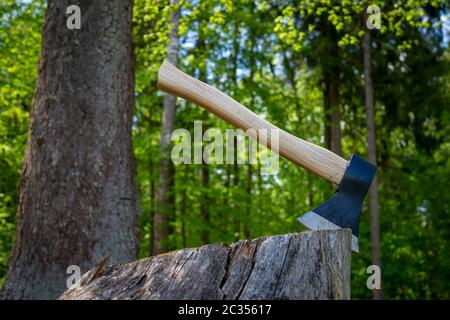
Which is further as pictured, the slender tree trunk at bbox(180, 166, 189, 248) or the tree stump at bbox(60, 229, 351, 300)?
the slender tree trunk at bbox(180, 166, 189, 248)

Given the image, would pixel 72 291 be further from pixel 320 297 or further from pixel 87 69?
pixel 87 69

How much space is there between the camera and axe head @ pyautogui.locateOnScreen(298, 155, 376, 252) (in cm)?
297

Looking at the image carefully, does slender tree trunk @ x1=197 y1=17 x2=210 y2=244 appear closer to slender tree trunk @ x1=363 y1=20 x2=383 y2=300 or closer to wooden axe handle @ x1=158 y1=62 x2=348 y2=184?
slender tree trunk @ x1=363 y1=20 x2=383 y2=300

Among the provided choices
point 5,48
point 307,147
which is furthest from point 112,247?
A: point 5,48

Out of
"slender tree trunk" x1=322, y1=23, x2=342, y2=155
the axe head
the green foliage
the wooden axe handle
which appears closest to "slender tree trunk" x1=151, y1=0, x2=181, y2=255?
the green foliage

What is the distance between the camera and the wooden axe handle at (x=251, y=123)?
3.12 meters

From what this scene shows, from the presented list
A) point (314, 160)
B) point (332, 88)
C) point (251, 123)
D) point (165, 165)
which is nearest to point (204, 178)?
point (165, 165)

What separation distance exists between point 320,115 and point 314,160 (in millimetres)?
13592

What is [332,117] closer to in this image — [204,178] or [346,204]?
[204,178]

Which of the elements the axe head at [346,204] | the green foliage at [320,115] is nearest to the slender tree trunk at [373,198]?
the green foliage at [320,115]

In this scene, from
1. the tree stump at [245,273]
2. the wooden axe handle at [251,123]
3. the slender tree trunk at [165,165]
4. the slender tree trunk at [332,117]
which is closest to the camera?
the tree stump at [245,273]

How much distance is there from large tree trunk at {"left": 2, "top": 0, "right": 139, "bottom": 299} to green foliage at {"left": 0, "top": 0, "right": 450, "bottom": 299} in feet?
Answer: 24.3

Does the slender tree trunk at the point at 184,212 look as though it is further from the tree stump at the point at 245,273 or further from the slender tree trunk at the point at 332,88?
the tree stump at the point at 245,273

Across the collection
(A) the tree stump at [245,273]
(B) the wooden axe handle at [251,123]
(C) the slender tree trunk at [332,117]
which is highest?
(C) the slender tree trunk at [332,117]
